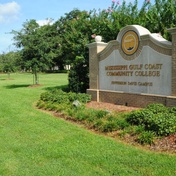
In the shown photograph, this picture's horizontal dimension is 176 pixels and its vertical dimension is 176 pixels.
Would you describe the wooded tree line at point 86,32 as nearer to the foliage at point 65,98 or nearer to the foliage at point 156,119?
the foliage at point 65,98

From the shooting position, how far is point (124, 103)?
35.0ft

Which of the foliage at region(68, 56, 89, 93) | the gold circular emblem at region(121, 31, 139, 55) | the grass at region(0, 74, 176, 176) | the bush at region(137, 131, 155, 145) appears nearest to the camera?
the grass at region(0, 74, 176, 176)

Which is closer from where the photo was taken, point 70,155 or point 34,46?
point 70,155

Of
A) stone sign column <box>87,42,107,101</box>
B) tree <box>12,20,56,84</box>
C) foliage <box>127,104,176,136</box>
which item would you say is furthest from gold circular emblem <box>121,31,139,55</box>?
tree <box>12,20,56,84</box>

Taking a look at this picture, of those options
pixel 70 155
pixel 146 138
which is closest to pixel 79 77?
pixel 146 138

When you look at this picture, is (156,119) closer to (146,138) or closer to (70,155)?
(146,138)

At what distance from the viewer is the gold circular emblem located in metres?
9.99

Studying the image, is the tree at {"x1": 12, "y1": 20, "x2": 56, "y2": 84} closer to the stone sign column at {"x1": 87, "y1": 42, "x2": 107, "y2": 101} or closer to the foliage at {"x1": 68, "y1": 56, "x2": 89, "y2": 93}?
the foliage at {"x1": 68, "y1": 56, "x2": 89, "y2": 93}

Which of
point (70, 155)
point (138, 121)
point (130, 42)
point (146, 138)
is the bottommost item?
point (70, 155)

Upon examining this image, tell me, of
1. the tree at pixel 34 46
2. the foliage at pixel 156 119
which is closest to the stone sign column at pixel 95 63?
the foliage at pixel 156 119

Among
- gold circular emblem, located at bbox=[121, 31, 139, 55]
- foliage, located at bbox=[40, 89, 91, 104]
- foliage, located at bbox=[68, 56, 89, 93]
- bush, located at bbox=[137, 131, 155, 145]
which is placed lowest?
bush, located at bbox=[137, 131, 155, 145]

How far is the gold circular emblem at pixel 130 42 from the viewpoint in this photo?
32.8 feet

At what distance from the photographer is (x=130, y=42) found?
1027 cm

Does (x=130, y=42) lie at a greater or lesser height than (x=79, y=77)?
greater
